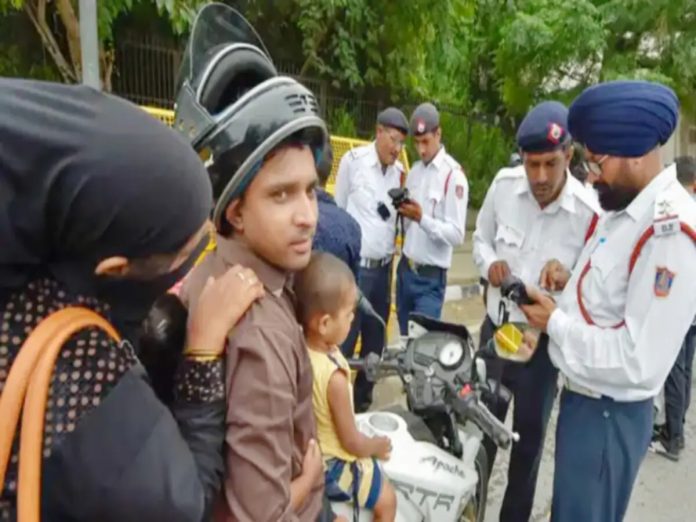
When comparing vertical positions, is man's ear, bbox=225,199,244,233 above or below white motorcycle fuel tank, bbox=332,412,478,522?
above

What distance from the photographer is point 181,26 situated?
5.79 metres

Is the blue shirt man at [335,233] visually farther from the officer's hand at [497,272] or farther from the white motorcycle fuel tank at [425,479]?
the white motorcycle fuel tank at [425,479]

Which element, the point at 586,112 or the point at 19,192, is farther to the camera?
the point at 586,112

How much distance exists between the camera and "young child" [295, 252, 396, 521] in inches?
69.0

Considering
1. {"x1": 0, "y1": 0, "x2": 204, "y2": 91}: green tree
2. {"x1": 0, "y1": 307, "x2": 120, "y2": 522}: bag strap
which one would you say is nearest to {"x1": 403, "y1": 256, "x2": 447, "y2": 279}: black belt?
{"x1": 0, "y1": 0, "x2": 204, "y2": 91}: green tree

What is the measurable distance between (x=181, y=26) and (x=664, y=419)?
507 cm

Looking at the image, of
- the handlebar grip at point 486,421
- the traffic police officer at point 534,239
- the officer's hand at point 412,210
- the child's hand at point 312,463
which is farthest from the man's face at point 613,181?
the officer's hand at point 412,210

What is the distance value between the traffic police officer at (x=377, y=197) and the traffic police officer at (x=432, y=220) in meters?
0.13

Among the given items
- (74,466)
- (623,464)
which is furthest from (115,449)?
(623,464)

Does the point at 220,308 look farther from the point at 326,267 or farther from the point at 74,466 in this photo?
the point at 326,267

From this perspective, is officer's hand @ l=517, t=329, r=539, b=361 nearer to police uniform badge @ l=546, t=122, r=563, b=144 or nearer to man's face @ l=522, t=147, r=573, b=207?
man's face @ l=522, t=147, r=573, b=207

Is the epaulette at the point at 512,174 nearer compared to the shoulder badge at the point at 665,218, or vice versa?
the shoulder badge at the point at 665,218

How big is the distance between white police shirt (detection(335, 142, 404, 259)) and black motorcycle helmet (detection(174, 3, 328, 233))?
10.7ft

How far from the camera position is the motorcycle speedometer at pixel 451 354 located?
2072mm
